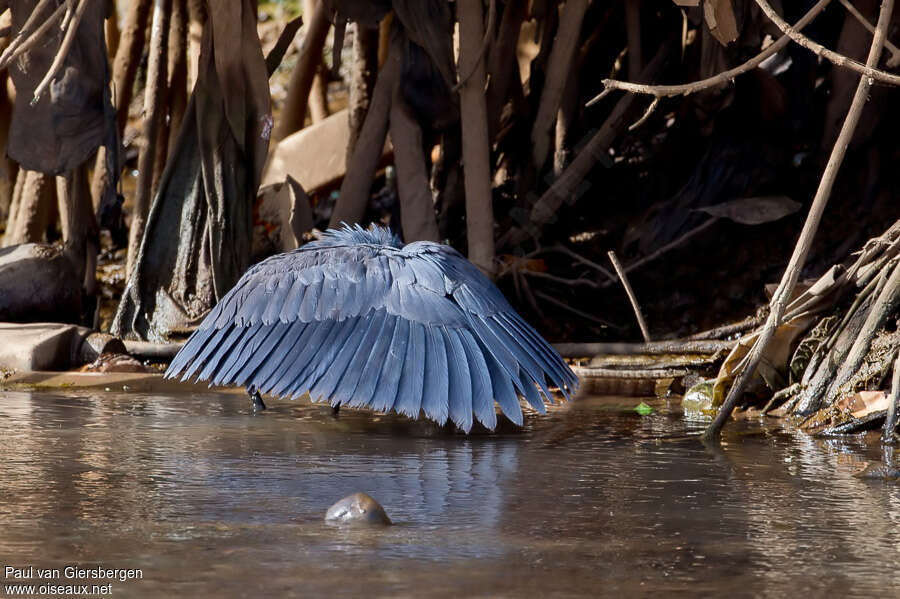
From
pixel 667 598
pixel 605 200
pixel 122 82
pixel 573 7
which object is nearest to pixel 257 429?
pixel 667 598

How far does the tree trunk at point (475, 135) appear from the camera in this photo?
5.13 metres

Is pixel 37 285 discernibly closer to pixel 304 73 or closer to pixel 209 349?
pixel 209 349

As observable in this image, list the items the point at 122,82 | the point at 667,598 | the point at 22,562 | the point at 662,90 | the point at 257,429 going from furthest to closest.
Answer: the point at 122,82 < the point at 257,429 < the point at 662,90 < the point at 22,562 < the point at 667,598

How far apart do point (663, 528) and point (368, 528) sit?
2.01 ft

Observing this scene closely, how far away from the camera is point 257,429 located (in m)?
3.69

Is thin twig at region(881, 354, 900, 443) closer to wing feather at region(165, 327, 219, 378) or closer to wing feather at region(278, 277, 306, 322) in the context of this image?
wing feather at region(278, 277, 306, 322)

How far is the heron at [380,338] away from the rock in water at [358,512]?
1036mm

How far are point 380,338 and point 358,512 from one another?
4.61 feet

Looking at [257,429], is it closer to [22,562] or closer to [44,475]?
[44,475]

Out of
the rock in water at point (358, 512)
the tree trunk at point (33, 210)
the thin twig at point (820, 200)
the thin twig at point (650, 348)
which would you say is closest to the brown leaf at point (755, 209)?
the thin twig at point (650, 348)

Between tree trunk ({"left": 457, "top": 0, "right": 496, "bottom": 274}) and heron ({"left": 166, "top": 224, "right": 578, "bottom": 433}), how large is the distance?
1087mm

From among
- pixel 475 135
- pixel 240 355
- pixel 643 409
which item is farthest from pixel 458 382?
pixel 475 135

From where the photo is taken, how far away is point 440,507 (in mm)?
2576

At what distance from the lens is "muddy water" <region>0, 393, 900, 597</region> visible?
203cm
